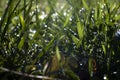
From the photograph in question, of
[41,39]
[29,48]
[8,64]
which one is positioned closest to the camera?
[8,64]

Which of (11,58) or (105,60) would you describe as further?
(105,60)

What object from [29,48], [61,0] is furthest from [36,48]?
[61,0]

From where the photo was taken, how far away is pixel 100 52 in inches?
46.9

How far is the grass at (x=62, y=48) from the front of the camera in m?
1.02

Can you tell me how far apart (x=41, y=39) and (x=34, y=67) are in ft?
0.79

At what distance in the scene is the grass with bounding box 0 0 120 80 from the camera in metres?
1.02

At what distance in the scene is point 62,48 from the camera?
1.29 meters

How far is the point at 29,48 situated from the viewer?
3.70 feet

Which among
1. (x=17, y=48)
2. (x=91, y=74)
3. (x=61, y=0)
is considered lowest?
(x=91, y=74)

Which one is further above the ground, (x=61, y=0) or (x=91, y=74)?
(x=61, y=0)

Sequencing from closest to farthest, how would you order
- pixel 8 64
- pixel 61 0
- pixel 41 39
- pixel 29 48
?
pixel 8 64, pixel 29 48, pixel 41 39, pixel 61 0

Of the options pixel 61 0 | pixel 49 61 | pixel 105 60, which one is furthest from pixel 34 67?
pixel 61 0

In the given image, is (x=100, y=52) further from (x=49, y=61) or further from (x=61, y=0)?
(x=61, y=0)

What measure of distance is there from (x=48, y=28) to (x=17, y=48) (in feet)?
1.00
